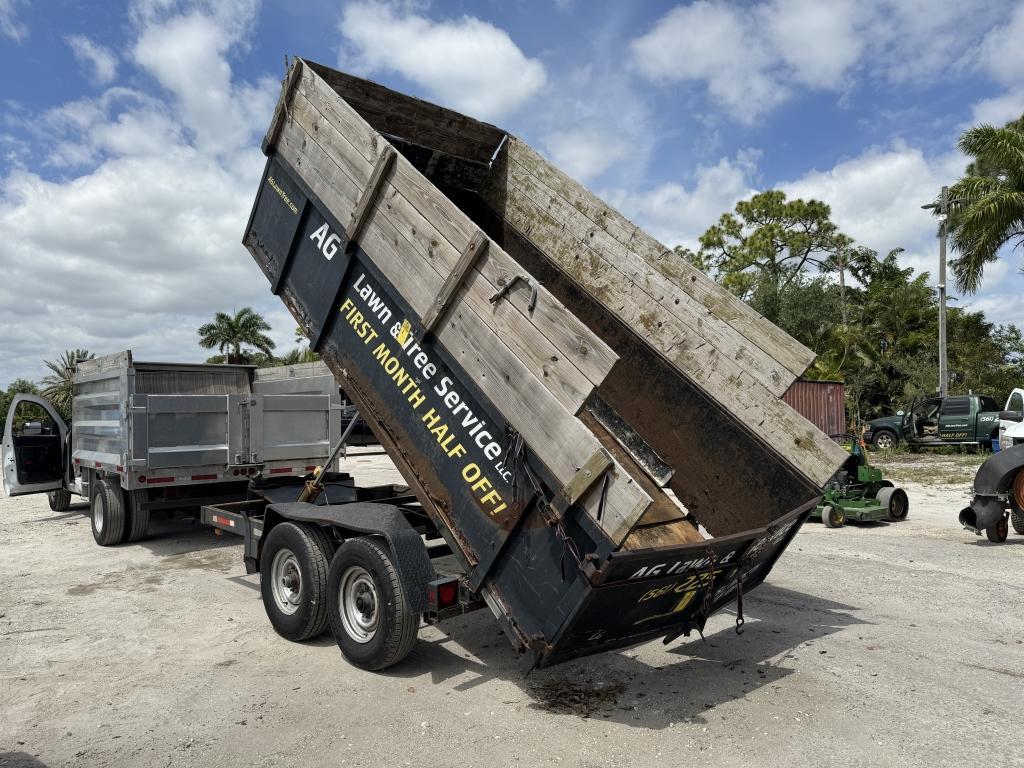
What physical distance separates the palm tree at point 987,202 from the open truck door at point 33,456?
73.2ft

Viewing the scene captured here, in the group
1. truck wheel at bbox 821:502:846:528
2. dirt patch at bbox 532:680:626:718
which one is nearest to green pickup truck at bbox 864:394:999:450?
truck wheel at bbox 821:502:846:528

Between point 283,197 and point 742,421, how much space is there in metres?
3.79

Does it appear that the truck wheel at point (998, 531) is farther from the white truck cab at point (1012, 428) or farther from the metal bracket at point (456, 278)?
the metal bracket at point (456, 278)

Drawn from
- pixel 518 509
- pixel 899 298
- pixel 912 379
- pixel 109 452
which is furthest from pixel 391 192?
pixel 899 298

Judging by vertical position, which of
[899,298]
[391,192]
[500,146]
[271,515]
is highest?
[899,298]

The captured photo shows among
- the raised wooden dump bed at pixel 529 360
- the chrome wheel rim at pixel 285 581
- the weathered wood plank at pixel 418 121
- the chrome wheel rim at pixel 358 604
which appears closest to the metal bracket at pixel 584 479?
the raised wooden dump bed at pixel 529 360

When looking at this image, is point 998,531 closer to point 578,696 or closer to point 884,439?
point 578,696

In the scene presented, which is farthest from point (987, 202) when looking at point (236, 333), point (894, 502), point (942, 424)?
point (236, 333)

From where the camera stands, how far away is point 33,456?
34.7 feet

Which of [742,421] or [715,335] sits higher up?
[715,335]

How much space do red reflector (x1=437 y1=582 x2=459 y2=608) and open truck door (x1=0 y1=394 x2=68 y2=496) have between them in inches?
343

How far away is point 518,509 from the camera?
3.85 m

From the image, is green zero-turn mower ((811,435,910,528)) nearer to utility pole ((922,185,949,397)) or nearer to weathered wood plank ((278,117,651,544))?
weathered wood plank ((278,117,651,544))

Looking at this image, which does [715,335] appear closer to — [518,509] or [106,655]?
[518,509]
